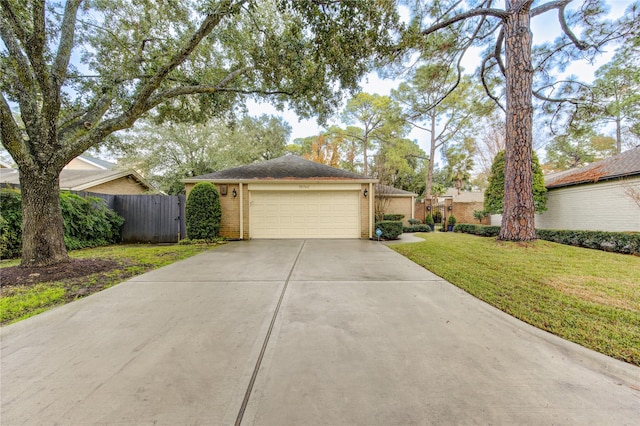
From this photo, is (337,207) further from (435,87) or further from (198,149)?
(198,149)

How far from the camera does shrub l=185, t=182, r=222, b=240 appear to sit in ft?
25.7

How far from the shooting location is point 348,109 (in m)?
18.5

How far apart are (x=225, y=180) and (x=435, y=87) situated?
29.6ft

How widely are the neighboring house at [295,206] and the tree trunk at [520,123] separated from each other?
413 cm

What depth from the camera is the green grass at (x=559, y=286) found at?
7.31ft

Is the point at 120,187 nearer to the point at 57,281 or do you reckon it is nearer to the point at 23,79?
the point at 23,79

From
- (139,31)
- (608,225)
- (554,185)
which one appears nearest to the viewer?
(139,31)

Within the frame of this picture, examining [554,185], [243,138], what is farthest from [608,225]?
[243,138]

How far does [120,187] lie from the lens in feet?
38.2

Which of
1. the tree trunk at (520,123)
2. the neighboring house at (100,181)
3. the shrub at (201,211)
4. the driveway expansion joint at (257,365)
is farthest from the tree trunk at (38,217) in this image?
the tree trunk at (520,123)

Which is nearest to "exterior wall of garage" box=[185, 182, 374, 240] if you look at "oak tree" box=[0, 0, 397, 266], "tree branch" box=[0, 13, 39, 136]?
"oak tree" box=[0, 0, 397, 266]

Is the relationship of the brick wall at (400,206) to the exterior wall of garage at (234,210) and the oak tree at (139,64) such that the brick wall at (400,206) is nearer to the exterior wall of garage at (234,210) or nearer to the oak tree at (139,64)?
the exterior wall of garage at (234,210)

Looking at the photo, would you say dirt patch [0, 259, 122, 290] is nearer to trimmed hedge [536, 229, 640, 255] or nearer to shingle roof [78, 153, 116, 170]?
trimmed hedge [536, 229, 640, 255]

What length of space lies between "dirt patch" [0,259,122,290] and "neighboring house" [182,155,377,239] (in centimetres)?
418
